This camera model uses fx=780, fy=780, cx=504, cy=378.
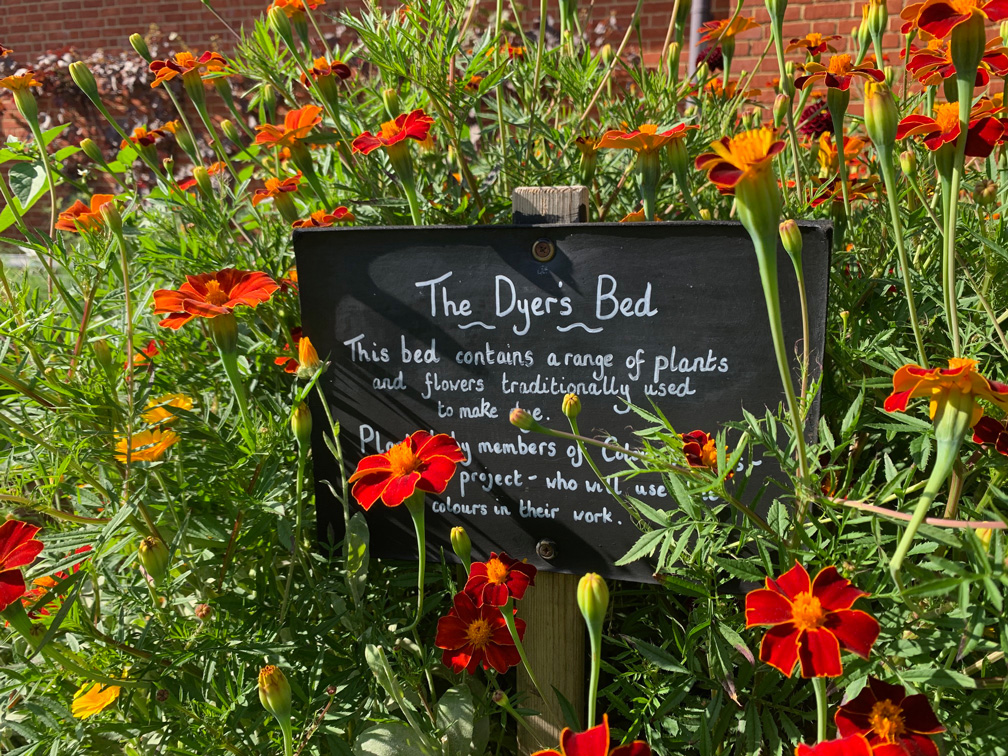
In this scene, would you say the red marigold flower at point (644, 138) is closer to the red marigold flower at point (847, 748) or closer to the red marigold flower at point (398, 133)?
the red marigold flower at point (398, 133)

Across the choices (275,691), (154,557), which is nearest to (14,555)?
(154,557)

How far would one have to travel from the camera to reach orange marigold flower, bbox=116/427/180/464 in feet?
2.71

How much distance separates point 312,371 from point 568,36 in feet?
2.31

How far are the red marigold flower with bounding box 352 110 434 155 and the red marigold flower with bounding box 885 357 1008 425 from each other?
1.81ft

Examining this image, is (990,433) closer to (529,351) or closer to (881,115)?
(881,115)

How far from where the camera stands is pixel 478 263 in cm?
83

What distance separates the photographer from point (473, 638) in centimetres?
73

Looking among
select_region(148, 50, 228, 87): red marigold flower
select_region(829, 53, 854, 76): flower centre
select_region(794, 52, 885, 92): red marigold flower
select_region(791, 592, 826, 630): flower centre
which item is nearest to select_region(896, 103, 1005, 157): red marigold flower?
select_region(794, 52, 885, 92): red marigold flower

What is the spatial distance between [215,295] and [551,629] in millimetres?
501

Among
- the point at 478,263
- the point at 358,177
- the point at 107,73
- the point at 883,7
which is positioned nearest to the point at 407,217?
the point at 358,177

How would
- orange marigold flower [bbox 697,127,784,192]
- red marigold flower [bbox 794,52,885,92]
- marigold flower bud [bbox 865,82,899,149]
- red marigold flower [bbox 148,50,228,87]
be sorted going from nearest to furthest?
orange marigold flower [bbox 697,127,784,192]
marigold flower bud [bbox 865,82,899,149]
red marigold flower [bbox 794,52,885,92]
red marigold flower [bbox 148,50,228,87]

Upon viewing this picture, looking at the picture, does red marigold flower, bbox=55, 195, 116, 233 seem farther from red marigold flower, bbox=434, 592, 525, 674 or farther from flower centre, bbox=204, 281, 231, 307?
red marigold flower, bbox=434, 592, 525, 674

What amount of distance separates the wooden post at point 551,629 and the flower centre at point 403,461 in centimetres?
25

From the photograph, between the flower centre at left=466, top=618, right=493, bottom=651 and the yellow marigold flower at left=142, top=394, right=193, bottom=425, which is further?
the yellow marigold flower at left=142, top=394, right=193, bottom=425
